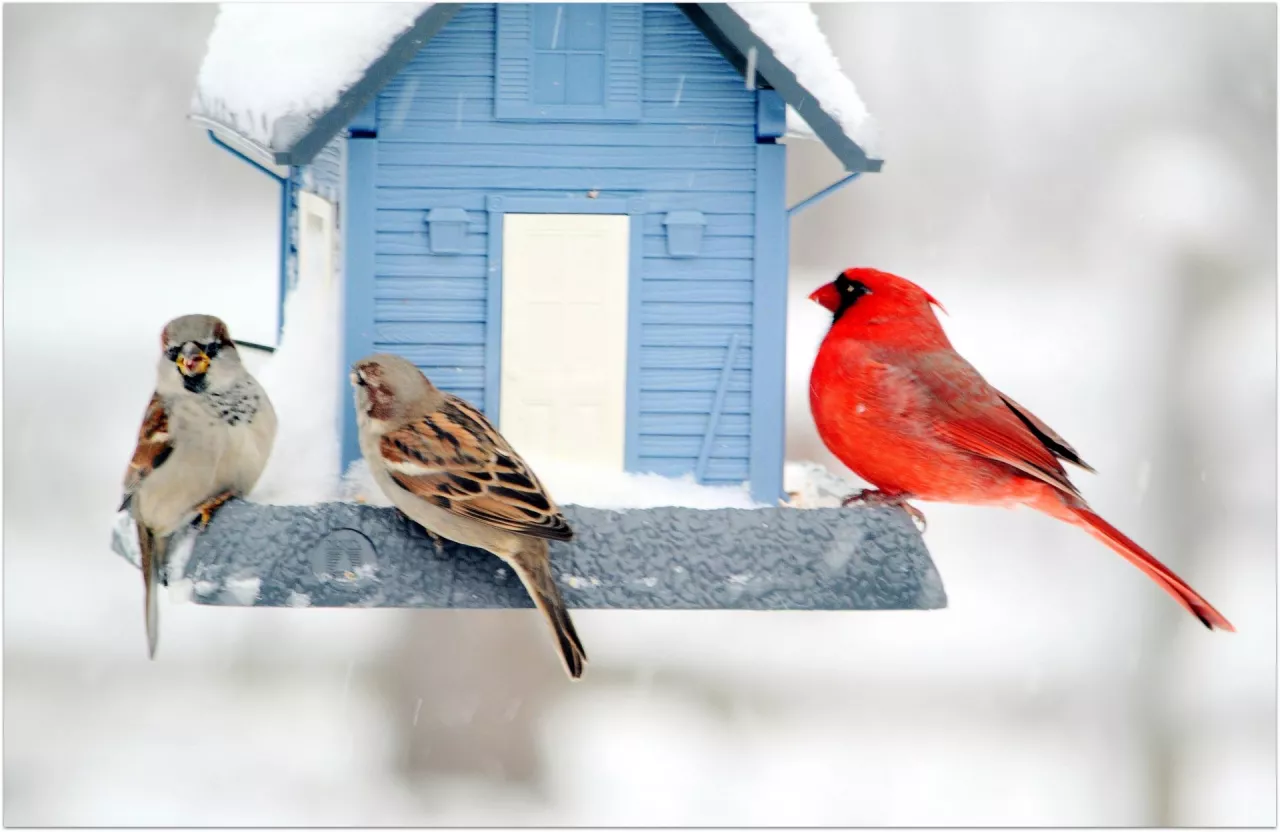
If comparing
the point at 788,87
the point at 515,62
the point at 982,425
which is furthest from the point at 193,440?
the point at 982,425

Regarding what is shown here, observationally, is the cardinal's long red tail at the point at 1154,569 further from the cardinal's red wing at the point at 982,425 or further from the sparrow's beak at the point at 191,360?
the sparrow's beak at the point at 191,360

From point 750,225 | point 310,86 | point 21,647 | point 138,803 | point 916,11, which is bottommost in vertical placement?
point 138,803

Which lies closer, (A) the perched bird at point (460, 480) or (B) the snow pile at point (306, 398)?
(A) the perched bird at point (460, 480)

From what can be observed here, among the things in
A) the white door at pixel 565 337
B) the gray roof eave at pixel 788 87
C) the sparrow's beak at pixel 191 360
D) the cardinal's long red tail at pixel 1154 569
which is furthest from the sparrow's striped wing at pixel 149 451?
the cardinal's long red tail at pixel 1154 569

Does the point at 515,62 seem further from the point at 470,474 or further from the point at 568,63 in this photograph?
the point at 470,474

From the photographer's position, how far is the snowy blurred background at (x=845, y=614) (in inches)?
217

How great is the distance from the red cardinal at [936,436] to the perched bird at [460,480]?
0.89 meters

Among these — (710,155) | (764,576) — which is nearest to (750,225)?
(710,155)

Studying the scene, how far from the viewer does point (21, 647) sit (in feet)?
18.4

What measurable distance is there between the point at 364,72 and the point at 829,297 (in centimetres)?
136

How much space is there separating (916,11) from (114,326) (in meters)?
3.94

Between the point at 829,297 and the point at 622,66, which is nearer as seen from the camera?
the point at 622,66

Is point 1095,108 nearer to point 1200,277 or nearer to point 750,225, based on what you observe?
point 1200,277

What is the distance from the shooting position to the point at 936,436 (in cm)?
Answer: 321
